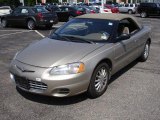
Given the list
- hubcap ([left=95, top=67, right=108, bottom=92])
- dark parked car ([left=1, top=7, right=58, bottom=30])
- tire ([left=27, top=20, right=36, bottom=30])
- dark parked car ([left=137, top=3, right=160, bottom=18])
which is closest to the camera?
hubcap ([left=95, top=67, right=108, bottom=92])

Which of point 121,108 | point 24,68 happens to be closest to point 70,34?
point 24,68

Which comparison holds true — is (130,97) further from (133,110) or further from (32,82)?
(32,82)

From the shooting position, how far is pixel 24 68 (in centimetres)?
484

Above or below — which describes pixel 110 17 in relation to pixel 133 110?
above

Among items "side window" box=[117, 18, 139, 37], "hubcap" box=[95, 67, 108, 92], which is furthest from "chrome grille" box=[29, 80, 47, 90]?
"side window" box=[117, 18, 139, 37]

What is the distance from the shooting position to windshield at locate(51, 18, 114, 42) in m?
5.83

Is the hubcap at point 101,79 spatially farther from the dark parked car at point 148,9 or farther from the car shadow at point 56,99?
the dark parked car at point 148,9

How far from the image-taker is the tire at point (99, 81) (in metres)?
5.02

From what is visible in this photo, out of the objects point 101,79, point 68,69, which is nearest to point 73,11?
point 101,79

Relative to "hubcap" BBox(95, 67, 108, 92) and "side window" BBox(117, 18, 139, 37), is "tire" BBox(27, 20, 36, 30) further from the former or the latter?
"hubcap" BBox(95, 67, 108, 92)

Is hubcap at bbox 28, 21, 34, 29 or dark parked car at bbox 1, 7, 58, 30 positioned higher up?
dark parked car at bbox 1, 7, 58, 30

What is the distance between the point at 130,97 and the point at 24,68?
2.10m

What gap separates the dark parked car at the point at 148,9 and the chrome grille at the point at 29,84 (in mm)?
27830

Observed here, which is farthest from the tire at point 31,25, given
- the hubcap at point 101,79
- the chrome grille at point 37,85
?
the chrome grille at point 37,85
